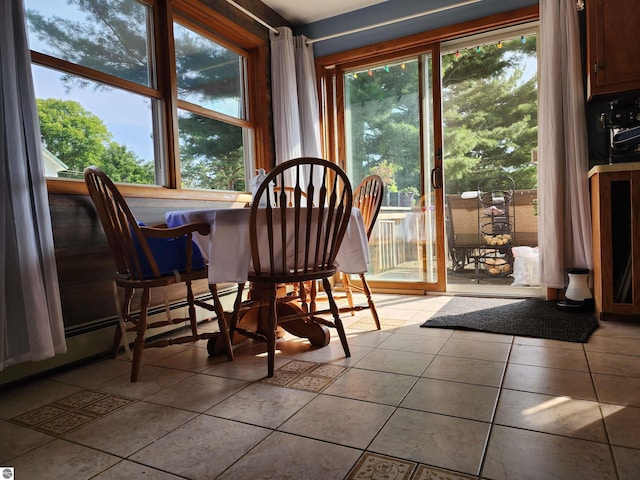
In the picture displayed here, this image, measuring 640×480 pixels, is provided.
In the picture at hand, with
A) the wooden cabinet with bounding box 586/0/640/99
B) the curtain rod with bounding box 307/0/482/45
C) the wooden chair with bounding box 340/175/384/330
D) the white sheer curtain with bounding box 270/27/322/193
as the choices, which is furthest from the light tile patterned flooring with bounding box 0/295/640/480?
the curtain rod with bounding box 307/0/482/45

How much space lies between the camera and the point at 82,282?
2.12 metres

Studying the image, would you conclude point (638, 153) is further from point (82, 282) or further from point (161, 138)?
point (82, 282)

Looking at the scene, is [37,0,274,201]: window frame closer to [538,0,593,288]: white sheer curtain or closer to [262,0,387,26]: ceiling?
[262,0,387,26]: ceiling

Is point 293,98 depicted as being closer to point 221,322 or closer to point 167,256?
point 167,256

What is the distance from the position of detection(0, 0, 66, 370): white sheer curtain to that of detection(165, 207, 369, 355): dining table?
0.63 metres

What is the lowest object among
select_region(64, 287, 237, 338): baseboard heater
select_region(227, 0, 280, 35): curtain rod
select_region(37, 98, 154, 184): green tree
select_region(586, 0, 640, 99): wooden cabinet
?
select_region(64, 287, 237, 338): baseboard heater

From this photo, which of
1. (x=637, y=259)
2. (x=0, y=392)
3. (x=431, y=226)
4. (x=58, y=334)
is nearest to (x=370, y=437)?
(x=58, y=334)

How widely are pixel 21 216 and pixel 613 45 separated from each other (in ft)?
11.2

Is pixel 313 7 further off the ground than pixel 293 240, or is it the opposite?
pixel 313 7

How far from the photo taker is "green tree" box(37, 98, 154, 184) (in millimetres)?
2133

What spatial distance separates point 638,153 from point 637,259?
65 centimetres

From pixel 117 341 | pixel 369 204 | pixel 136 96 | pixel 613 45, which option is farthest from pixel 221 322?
pixel 613 45

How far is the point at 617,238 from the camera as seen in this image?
8.31ft

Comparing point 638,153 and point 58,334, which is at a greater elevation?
point 638,153
